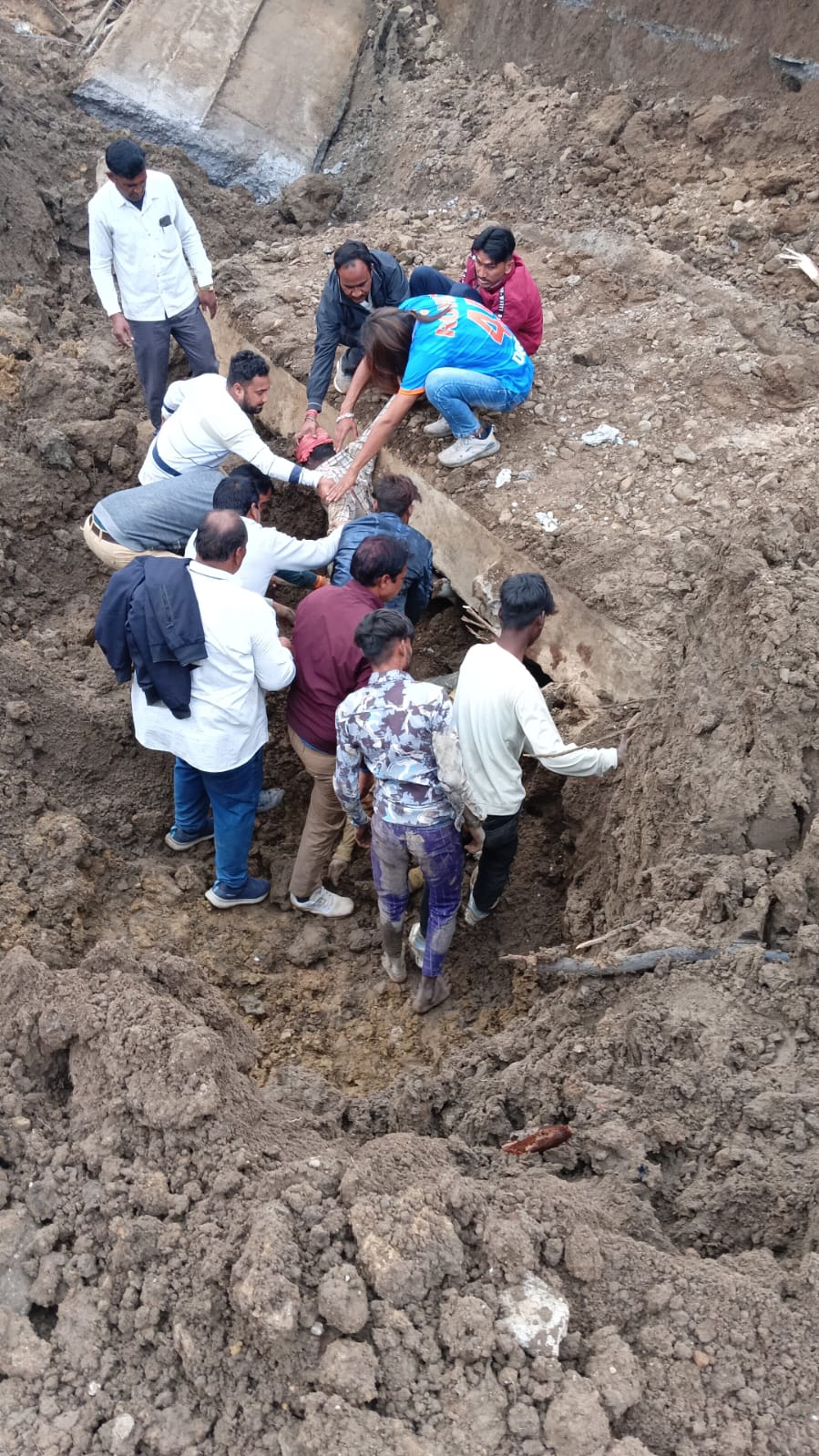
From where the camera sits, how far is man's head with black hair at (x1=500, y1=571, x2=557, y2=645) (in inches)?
136

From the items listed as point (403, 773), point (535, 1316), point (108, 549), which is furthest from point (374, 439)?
point (535, 1316)

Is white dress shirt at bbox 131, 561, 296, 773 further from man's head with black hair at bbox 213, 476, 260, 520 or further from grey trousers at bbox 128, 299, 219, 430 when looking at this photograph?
grey trousers at bbox 128, 299, 219, 430

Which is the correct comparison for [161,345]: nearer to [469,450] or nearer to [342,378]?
[342,378]

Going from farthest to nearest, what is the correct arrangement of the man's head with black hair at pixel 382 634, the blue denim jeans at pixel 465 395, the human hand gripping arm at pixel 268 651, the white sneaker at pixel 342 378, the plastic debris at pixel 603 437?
the white sneaker at pixel 342 378 → the plastic debris at pixel 603 437 → the blue denim jeans at pixel 465 395 → the human hand gripping arm at pixel 268 651 → the man's head with black hair at pixel 382 634

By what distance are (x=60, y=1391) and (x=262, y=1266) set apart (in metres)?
0.55

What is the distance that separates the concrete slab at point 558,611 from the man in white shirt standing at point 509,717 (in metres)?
0.91

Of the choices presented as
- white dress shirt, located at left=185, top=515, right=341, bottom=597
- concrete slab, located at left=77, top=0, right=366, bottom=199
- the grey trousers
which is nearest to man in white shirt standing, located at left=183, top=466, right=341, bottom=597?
white dress shirt, located at left=185, top=515, right=341, bottom=597

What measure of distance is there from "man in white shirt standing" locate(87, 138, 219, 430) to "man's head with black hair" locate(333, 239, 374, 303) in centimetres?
138

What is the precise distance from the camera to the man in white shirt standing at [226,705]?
12.4 feet

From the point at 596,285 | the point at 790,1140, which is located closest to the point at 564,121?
the point at 596,285

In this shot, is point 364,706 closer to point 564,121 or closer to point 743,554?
point 743,554

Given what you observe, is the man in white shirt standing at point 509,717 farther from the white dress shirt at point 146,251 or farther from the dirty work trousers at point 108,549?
the white dress shirt at point 146,251

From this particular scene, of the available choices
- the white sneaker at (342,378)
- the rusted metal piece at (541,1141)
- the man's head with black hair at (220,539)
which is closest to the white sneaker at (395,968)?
the rusted metal piece at (541,1141)

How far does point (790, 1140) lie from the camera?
2646mm
